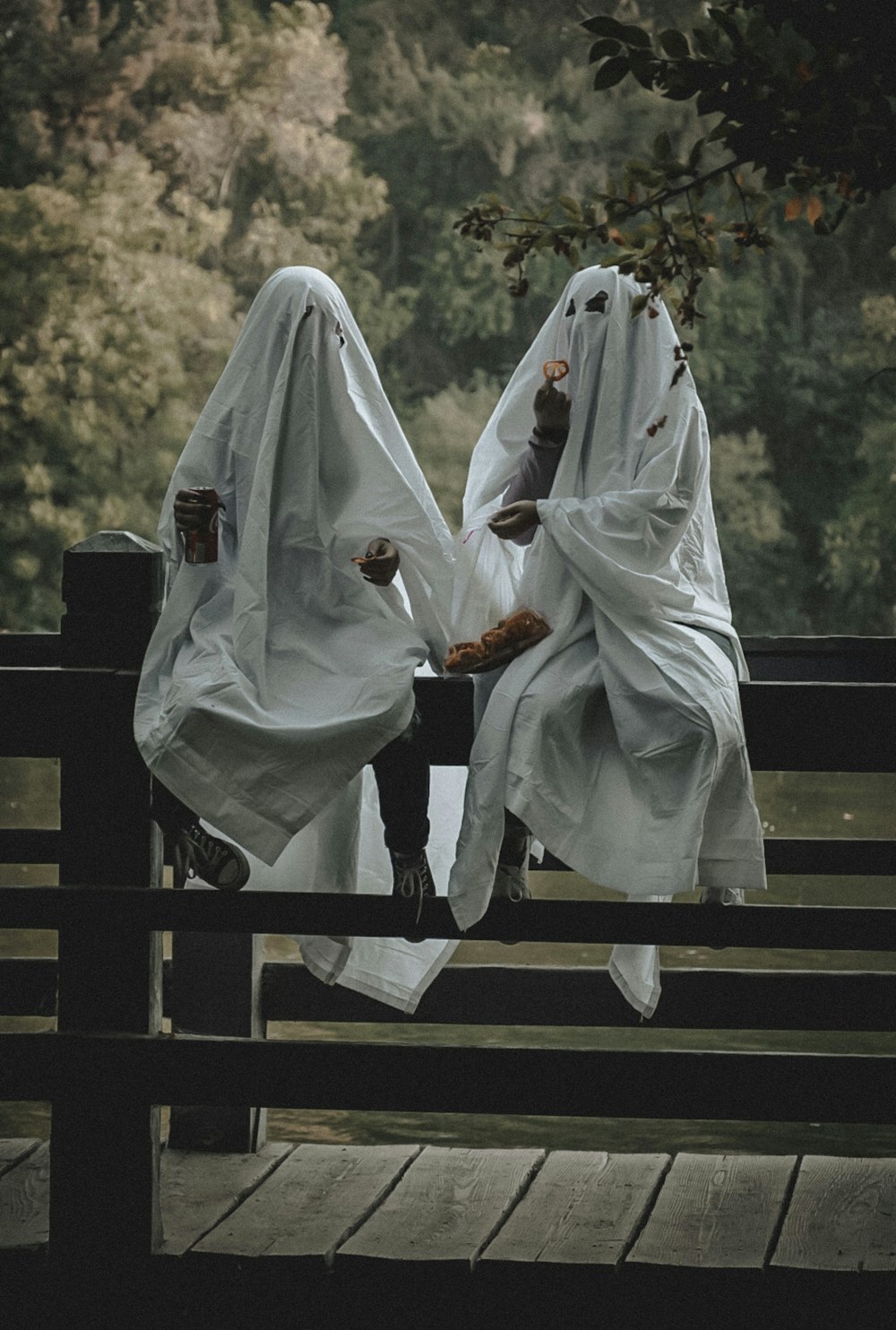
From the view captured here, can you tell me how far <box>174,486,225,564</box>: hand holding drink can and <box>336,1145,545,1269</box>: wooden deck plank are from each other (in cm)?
151

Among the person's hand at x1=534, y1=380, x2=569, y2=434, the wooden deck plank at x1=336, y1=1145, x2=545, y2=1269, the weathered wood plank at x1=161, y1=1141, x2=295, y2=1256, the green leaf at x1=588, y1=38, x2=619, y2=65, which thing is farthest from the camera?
the person's hand at x1=534, y1=380, x2=569, y2=434

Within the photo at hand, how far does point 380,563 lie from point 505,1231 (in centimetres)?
148

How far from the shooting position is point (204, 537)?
375 cm

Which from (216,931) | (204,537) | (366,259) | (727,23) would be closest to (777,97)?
(727,23)

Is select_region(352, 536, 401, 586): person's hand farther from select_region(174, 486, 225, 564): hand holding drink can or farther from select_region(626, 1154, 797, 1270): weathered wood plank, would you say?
select_region(626, 1154, 797, 1270): weathered wood plank

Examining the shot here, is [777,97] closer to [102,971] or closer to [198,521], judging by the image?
[198,521]

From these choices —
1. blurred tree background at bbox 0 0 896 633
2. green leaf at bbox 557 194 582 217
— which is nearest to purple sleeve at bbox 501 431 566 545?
green leaf at bbox 557 194 582 217

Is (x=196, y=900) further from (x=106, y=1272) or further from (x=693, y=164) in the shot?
(x=693, y=164)

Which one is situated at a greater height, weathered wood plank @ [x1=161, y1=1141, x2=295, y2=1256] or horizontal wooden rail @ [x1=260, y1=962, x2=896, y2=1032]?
horizontal wooden rail @ [x1=260, y1=962, x2=896, y2=1032]

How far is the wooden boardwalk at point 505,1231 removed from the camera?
137 inches

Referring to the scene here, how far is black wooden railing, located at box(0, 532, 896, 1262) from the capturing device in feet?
11.1

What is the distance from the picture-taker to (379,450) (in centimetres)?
390

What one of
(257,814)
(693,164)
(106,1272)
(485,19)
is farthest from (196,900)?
(485,19)

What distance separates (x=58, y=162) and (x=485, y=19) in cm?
544
